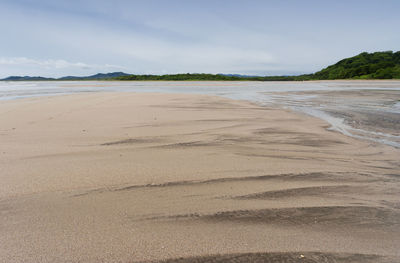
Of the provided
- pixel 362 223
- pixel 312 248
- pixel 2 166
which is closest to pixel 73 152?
pixel 2 166

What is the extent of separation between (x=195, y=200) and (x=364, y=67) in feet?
219

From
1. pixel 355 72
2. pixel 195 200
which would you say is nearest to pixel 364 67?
pixel 355 72

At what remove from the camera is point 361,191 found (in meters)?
2.75

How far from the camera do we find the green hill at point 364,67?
53344 mm

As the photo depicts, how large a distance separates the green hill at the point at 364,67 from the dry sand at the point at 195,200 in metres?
50.9

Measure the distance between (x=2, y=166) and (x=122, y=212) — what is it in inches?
78.9

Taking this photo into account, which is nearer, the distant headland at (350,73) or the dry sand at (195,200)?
the dry sand at (195,200)

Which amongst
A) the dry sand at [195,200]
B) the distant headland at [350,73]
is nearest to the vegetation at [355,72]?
the distant headland at [350,73]

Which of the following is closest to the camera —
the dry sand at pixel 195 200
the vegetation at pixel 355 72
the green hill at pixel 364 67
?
the dry sand at pixel 195 200

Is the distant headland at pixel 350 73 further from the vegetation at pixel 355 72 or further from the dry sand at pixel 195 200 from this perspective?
the dry sand at pixel 195 200

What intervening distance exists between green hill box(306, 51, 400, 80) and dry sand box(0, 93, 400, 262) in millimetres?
50878

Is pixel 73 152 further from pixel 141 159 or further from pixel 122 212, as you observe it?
pixel 122 212

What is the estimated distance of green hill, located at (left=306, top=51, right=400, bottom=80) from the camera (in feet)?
175

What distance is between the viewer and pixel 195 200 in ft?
8.01
